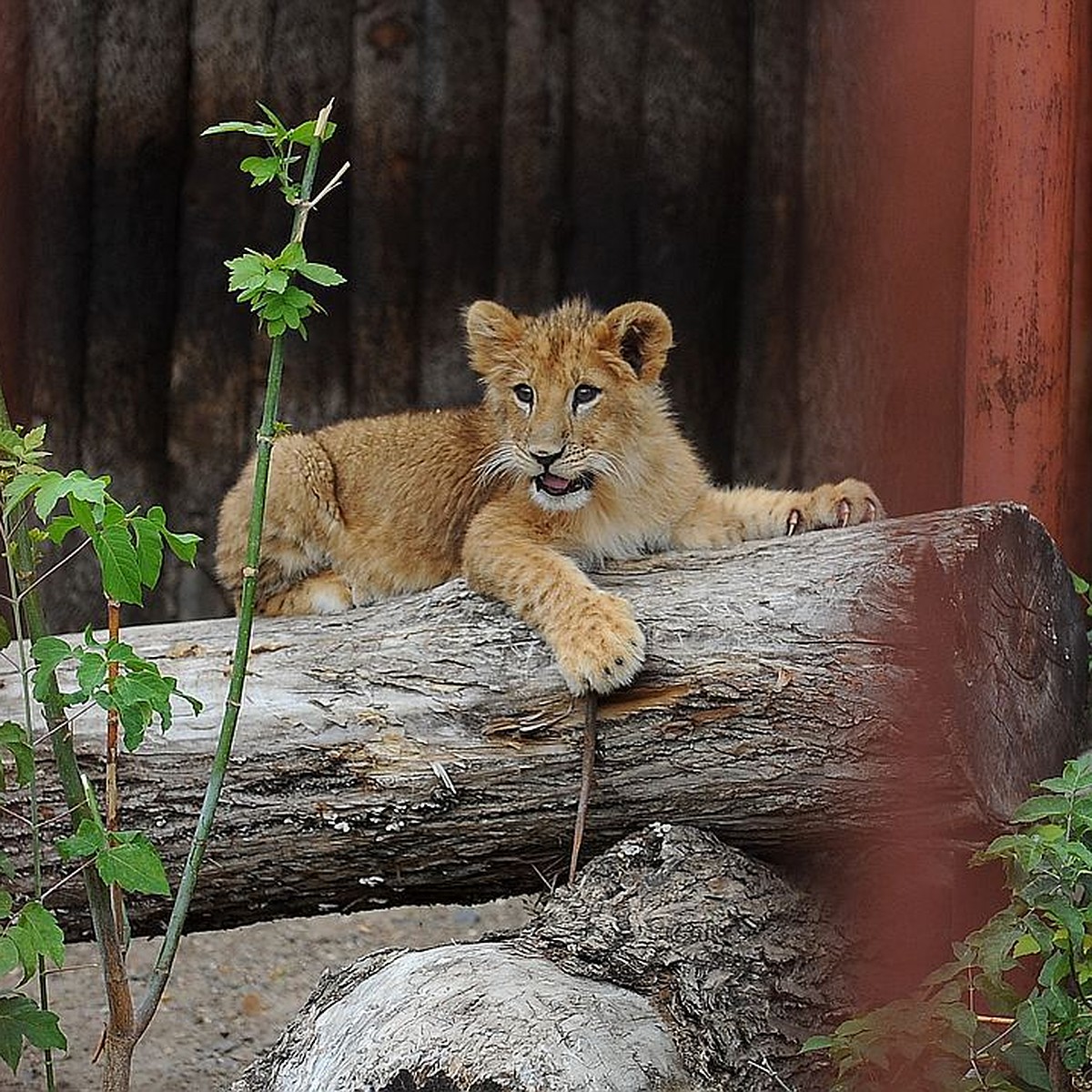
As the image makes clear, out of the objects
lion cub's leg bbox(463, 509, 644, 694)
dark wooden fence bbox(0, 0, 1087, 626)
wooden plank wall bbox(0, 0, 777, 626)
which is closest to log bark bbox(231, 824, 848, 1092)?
lion cub's leg bbox(463, 509, 644, 694)

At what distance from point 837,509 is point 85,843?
1.75 metres

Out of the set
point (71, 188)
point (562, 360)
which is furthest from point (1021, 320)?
point (71, 188)

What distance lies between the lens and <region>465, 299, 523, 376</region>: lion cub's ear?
13.0ft

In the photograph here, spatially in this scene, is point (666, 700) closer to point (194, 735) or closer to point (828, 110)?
point (194, 735)

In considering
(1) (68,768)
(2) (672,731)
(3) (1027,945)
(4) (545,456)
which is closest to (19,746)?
(1) (68,768)

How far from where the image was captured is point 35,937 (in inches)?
103

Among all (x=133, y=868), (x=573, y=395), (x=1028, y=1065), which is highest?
(x=573, y=395)

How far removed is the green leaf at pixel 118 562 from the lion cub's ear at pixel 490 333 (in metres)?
1.46

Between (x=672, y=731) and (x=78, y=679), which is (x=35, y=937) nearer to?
(x=78, y=679)

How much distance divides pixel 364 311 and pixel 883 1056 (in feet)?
10.4

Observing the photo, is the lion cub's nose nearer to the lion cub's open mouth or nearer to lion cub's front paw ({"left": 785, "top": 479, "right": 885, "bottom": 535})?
the lion cub's open mouth

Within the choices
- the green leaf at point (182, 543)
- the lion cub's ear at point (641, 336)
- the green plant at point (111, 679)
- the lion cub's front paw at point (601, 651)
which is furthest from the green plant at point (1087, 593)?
the green leaf at point (182, 543)

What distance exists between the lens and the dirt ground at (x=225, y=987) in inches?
162

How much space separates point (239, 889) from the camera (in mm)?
3373
